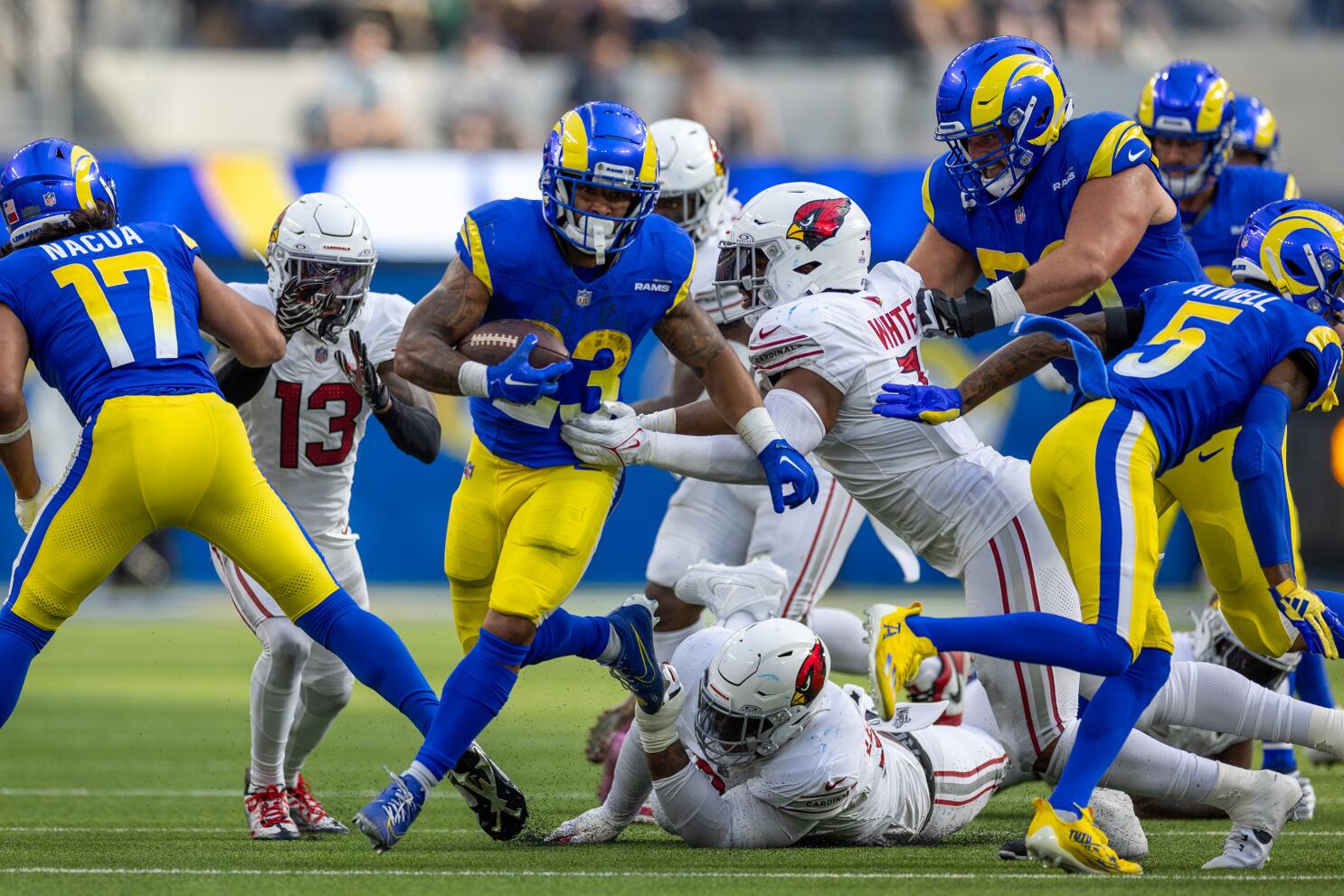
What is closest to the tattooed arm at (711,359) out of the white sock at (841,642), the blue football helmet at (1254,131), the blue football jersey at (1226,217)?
the white sock at (841,642)

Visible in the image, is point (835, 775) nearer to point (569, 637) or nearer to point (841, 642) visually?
point (569, 637)

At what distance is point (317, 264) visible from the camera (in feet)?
18.3

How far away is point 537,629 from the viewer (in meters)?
5.03

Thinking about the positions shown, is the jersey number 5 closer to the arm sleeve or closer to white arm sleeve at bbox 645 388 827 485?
white arm sleeve at bbox 645 388 827 485

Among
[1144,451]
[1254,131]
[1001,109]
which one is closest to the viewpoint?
[1144,451]

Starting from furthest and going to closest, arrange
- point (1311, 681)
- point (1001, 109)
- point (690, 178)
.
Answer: point (690, 178), point (1311, 681), point (1001, 109)

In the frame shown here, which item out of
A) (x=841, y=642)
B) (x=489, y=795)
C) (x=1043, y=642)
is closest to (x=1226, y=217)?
(x=841, y=642)

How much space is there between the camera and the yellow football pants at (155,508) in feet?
15.9

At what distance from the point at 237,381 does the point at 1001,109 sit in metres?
2.43

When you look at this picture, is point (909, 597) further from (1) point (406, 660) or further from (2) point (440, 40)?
(1) point (406, 660)

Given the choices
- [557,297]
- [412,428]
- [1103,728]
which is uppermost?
[557,297]

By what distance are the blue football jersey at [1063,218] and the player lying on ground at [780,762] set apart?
1.43m

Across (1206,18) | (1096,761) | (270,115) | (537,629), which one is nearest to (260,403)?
(537,629)

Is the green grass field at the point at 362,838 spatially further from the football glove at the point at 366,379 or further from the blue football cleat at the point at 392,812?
the football glove at the point at 366,379
